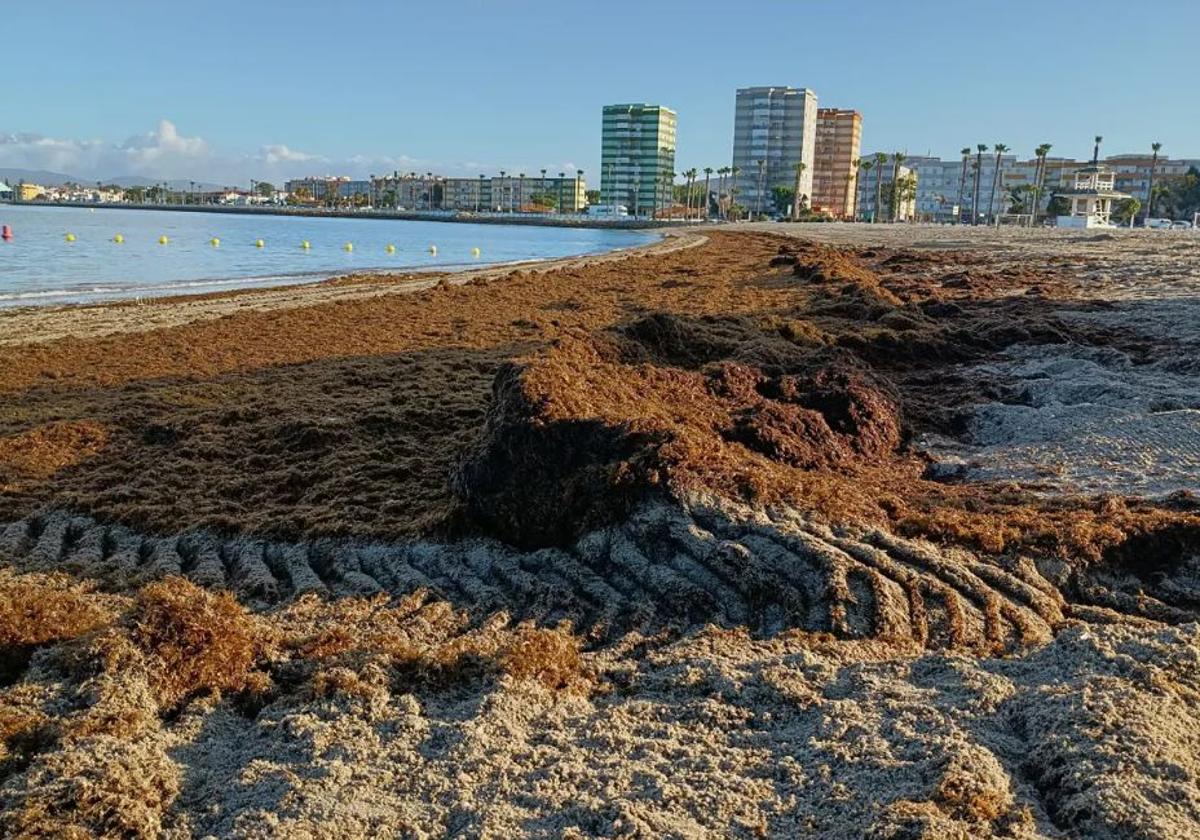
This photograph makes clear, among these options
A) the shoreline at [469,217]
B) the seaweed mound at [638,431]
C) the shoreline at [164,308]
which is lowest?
the shoreline at [164,308]

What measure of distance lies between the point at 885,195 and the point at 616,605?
15242cm

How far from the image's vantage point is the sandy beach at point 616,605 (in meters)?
2.83

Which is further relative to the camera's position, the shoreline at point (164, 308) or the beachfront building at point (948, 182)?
the beachfront building at point (948, 182)

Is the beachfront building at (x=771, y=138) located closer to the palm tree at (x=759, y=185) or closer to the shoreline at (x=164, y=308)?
the palm tree at (x=759, y=185)

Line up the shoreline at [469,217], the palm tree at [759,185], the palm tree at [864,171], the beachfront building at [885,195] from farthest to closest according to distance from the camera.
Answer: the palm tree at [759,185]
the palm tree at [864,171]
the shoreline at [469,217]
the beachfront building at [885,195]

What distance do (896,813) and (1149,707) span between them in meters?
1.12

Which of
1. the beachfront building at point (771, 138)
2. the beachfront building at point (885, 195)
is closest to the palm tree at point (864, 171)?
the beachfront building at point (885, 195)

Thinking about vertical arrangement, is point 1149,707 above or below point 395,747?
above

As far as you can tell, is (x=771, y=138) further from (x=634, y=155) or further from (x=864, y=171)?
(x=634, y=155)

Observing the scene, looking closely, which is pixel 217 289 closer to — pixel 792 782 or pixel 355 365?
pixel 355 365

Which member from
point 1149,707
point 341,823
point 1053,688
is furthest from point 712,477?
point 341,823

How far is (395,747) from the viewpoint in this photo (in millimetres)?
3146

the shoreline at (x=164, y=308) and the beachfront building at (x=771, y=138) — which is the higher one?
the beachfront building at (x=771, y=138)

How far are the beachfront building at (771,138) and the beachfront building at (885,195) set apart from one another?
12017 millimetres
